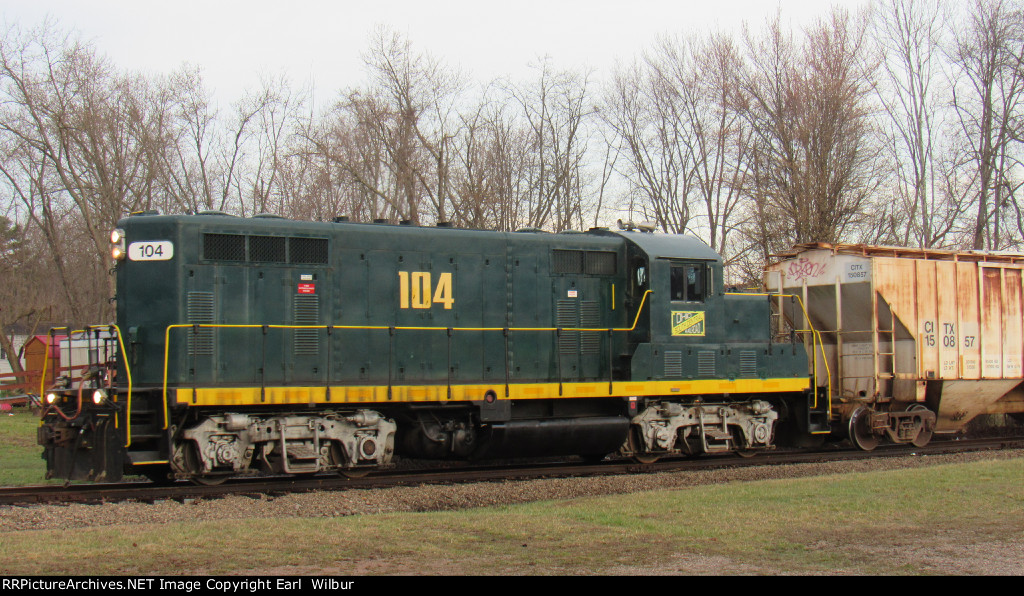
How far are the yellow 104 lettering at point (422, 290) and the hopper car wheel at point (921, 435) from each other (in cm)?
943

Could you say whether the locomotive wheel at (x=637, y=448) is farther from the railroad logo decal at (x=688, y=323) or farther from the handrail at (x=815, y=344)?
the handrail at (x=815, y=344)

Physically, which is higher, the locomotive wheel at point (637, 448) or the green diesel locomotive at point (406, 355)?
the green diesel locomotive at point (406, 355)

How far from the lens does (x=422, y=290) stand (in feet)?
41.4

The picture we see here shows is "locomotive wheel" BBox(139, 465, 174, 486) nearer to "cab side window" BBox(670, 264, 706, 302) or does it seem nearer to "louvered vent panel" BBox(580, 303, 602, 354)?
"louvered vent panel" BBox(580, 303, 602, 354)

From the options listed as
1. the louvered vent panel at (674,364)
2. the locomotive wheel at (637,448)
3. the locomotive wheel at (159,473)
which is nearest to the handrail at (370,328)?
the louvered vent panel at (674,364)

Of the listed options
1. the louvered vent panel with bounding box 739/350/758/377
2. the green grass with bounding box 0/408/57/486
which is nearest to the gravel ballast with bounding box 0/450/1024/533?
the louvered vent panel with bounding box 739/350/758/377

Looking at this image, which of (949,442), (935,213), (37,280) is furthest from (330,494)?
(37,280)

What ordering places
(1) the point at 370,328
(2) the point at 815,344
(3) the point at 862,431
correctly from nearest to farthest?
(1) the point at 370,328, (3) the point at 862,431, (2) the point at 815,344

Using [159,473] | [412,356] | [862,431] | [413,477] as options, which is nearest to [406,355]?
[412,356]

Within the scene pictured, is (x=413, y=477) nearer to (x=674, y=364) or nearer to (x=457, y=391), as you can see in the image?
(x=457, y=391)

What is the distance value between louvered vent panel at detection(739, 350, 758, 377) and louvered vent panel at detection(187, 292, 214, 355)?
334 inches

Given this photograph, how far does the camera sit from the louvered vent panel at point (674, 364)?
44.7 ft

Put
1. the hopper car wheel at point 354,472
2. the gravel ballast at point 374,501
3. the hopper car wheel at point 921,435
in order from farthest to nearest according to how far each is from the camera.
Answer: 1. the hopper car wheel at point 921,435
2. the hopper car wheel at point 354,472
3. the gravel ballast at point 374,501

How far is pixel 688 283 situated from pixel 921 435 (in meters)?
6.25
